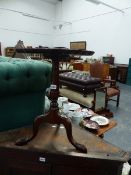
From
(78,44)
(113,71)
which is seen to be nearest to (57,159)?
(113,71)

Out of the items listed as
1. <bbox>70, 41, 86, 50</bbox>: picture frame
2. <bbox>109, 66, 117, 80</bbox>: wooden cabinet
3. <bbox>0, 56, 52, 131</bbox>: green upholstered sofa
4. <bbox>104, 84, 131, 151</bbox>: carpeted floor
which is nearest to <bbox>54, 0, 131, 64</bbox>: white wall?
<bbox>70, 41, 86, 50</bbox>: picture frame

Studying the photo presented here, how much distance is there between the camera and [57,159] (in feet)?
3.41

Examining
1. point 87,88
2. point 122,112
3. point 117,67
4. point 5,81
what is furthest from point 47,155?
point 117,67

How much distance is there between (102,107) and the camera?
3.18m

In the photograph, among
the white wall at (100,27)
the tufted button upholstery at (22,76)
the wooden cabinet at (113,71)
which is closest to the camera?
the tufted button upholstery at (22,76)

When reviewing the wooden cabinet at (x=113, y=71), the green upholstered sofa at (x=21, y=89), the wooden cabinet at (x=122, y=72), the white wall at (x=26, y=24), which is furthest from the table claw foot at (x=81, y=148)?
the white wall at (x=26, y=24)

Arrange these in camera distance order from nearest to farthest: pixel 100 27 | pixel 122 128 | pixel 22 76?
pixel 22 76 < pixel 122 128 < pixel 100 27

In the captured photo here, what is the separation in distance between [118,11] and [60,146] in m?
7.02

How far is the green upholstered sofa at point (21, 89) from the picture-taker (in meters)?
1.18

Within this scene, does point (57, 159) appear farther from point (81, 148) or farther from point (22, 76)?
point (22, 76)

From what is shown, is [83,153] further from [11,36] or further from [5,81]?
[11,36]

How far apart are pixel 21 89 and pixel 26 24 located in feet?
30.0

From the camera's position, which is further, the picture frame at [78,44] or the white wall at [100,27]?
the picture frame at [78,44]

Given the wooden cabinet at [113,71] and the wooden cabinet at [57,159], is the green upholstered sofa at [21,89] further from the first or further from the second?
the wooden cabinet at [113,71]
